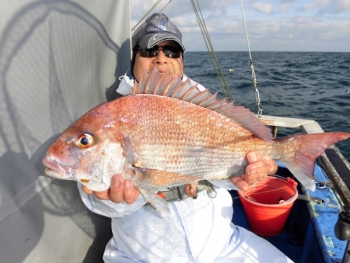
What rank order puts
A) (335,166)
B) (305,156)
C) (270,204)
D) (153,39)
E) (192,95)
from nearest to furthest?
1. (192,95)
2. (305,156)
3. (153,39)
4. (335,166)
5. (270,204)

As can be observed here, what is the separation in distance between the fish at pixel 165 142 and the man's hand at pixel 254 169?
0.12 ft

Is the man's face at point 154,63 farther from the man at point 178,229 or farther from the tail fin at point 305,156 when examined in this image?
the tail fin at point 305,156

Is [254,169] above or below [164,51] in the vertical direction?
below

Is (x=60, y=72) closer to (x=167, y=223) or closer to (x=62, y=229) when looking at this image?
(x=62, y=229)

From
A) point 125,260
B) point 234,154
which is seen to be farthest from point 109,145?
point 125,260

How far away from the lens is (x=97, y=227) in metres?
2.30

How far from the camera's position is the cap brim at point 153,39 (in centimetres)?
221

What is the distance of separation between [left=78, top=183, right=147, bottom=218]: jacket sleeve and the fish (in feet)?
1.43

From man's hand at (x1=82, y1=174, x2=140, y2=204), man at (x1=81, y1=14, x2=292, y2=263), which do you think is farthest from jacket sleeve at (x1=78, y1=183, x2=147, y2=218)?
man's hand at (x1=82, y1=174, x2=140, y2=204)

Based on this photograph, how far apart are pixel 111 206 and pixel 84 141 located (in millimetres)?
671

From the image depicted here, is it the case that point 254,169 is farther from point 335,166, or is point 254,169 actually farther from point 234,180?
point 335,166

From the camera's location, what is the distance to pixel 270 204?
9.64ft

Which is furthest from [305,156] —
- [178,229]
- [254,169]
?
[178,229]

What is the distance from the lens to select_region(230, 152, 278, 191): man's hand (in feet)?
5.45
